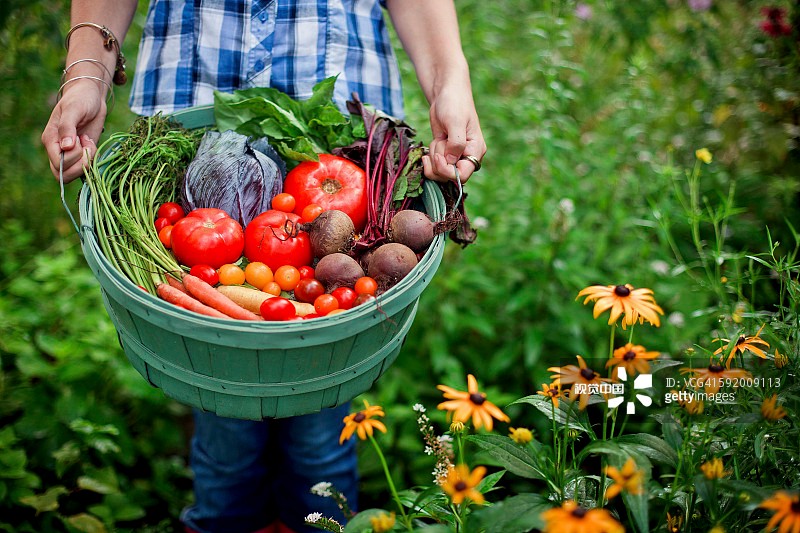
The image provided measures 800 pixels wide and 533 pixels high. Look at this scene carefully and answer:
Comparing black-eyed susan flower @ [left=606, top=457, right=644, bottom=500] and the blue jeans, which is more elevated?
black-eyed susan flower @ [left=606, top=457, right=644, bottom=500]

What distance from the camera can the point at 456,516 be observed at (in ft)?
3.90

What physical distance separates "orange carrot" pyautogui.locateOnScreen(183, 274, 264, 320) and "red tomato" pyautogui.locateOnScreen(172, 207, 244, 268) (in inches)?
3.5

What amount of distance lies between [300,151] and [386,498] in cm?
133

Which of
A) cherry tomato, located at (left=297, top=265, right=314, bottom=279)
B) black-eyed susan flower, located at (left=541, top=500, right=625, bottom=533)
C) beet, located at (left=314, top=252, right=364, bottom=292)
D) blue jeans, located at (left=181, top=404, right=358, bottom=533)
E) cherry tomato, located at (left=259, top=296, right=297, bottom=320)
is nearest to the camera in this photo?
black-eyed susan flower, located at (left=541, top=500, right=625, bottom=533)

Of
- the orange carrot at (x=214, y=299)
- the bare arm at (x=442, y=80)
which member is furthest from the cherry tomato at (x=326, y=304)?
the bare arm at (x=442, y=80)

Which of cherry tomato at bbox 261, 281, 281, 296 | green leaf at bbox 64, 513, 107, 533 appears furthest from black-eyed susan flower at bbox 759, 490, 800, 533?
green leaf at bbox 64, 513, 107, 533

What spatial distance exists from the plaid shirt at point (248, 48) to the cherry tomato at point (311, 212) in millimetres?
391

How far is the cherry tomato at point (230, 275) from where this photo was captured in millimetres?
1525

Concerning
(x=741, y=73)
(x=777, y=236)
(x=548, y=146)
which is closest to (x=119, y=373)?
(x=548, y=146)

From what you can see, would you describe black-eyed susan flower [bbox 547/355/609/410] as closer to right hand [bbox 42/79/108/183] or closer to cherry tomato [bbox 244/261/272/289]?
cherry tomato [bbox 244/261/272/289]

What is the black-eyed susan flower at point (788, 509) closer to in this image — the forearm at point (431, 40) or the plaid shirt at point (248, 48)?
the forearm at point (431, 40)

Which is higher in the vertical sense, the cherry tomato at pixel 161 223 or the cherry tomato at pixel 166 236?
the cherry tomato at pixel 161 223

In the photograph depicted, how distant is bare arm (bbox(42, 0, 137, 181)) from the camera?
4.83 ft

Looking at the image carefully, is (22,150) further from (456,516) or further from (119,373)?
(456,516)
